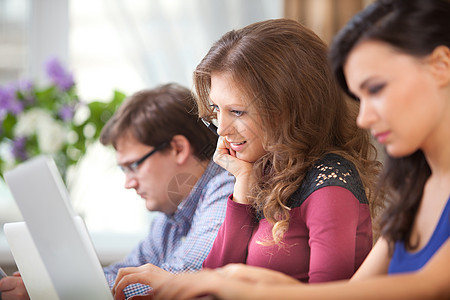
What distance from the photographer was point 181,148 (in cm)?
136

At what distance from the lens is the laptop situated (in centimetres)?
72

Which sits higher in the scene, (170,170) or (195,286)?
(195,286)

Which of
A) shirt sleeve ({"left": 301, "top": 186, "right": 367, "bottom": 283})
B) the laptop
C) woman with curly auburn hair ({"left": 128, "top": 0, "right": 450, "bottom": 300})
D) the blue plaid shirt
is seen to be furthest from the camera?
the blue plaid shirt

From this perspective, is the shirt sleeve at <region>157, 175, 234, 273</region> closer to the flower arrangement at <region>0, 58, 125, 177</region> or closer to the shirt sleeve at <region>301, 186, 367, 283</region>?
the shirt sleeve at <region>301, 186, 367, 283</region>

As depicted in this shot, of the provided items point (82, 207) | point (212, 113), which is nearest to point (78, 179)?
point (82, 207)

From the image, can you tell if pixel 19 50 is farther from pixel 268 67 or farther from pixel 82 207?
pixel 268 67

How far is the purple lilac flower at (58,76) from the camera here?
2.16 m

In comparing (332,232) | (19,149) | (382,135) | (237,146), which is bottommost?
(19,149)

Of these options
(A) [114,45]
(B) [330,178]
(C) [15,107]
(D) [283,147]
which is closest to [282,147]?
(D) [283,147]

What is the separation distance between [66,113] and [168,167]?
3.02 ft

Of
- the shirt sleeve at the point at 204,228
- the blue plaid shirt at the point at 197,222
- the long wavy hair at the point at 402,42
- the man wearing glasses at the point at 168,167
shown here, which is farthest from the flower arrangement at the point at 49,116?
the long wavy hair at the point at 402,42

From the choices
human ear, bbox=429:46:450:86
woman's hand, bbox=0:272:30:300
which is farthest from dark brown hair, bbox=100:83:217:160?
human ear, bbox=429:46:450:86

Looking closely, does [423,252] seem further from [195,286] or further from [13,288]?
[13,288]

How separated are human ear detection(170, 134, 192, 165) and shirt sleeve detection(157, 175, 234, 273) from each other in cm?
18
